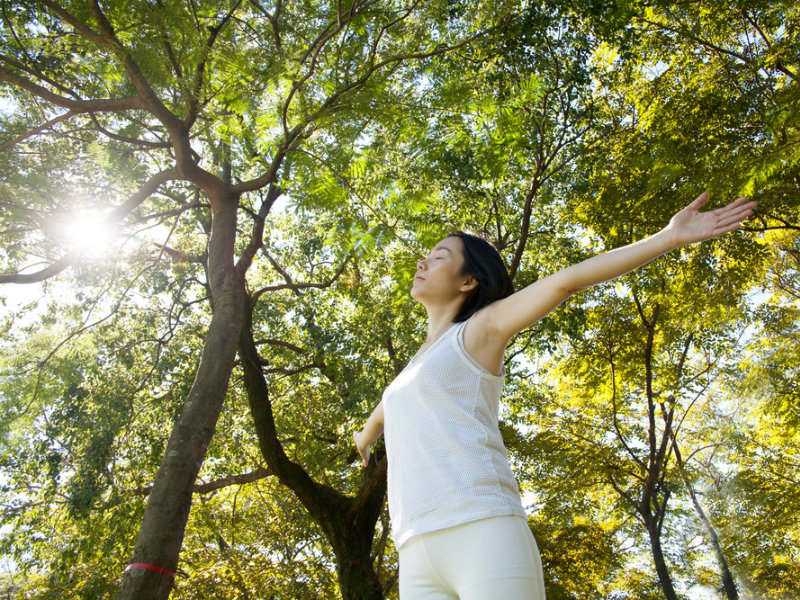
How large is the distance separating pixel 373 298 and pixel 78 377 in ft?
14.0

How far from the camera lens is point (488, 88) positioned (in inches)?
255

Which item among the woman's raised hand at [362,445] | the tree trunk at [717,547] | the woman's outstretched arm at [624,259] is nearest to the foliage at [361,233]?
the tree trunk at [717,547]

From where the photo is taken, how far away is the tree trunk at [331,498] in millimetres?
8641

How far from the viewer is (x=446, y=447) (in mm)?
1664

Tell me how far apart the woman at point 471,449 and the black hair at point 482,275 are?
0.23 meters

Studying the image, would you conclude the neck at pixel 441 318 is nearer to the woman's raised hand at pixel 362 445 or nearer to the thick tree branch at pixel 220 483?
the woman's raised hand at pixel 362 445

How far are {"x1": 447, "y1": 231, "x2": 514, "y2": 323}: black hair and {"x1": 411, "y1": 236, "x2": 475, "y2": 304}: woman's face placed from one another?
0.08ft

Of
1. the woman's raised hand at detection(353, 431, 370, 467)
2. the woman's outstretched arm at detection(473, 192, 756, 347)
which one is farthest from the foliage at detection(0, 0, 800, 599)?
the woman's outstretched arm at detection(473, 192, 756, 347)

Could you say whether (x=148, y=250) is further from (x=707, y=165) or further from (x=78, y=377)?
(x=707, y=165)

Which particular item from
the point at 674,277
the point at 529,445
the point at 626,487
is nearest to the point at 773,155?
the point at 674,277

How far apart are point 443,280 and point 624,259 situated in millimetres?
783

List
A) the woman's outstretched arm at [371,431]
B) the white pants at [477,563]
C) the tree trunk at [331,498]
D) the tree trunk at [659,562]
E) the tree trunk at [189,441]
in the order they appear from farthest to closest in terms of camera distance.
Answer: the tree trunk at [659,562] → the tree trunk at [331,498] → the tree trunk at [189,441] → the woman's outstretched arm at [371,431] → the white pants at [477,563]

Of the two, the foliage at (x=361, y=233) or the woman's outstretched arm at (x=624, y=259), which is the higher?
the foliage at (x=361, y=233)

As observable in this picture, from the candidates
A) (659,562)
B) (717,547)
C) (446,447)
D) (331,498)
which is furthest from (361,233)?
(717,547)
